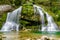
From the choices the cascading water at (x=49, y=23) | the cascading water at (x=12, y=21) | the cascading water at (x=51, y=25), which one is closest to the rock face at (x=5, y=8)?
the cascading water at (x=12, y=21)

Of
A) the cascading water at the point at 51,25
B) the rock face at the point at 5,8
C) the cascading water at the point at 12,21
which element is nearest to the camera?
the cascading water at the point at 12,21

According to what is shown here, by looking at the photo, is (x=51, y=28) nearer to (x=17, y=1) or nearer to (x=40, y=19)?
(x=40, y=19)

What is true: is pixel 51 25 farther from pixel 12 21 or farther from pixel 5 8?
pixel 5 8

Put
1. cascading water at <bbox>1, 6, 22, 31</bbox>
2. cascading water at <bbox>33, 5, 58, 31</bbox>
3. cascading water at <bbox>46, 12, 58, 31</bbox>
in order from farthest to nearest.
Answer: cascading water at <bbox>46, 12, 58, 31</bbox> < cascading water at <bbox>33, 5, 58, 31</bbox> < cascading water at <bbox>1, 6, 22, 31</bbox>

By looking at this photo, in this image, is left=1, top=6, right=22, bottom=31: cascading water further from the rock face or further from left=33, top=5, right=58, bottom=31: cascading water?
left=33, top=5, right=58, bottom=31: cascading water

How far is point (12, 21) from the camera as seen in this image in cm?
2188

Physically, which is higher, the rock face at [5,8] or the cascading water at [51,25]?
the rock face at [5,8]

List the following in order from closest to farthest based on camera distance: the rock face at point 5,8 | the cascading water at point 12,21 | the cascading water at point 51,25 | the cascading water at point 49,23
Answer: the cascading water at point 12,21 → the cascading water at point 49,23 → the cascading water at point 51,25 → the rock face at point 5,8

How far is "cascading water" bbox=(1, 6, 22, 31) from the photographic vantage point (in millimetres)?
20928

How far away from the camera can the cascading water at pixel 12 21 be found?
→ 2093 centimetres

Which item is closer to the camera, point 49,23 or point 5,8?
point 49,23

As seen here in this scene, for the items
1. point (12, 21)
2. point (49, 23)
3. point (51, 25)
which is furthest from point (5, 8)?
point (51, 25)

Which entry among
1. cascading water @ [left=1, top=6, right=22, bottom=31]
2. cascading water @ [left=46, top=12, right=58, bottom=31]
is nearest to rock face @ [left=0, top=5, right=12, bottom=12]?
cascading water @ [left=1, top=6, right=22, bottom=31]

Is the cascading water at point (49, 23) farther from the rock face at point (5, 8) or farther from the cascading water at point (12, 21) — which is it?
the rock face at point (5, 8)
